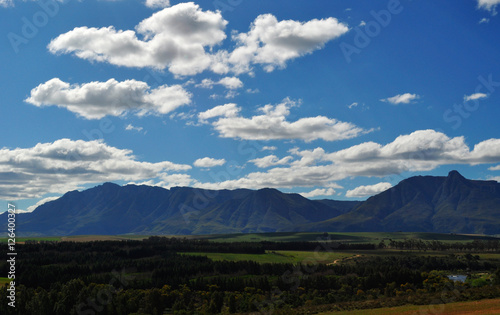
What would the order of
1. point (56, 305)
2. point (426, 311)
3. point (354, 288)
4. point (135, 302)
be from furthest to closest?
1. point (354, 288)
2. point (135, 302)
3. point (56, 305)
4. point (426, 311)

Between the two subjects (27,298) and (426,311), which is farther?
(27,298)

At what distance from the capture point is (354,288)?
621ft

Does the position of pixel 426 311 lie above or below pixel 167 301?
above

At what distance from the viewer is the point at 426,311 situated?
90875mm

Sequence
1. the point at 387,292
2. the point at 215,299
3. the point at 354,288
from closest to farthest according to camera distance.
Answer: the point at 215,299
the point at 387,292
the point at 354,288

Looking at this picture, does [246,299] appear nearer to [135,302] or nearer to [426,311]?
[135,302]

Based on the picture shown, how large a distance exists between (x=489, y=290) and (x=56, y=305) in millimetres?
121614

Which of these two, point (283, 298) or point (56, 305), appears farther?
point (283, 298)

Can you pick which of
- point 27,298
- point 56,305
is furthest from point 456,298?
point 27,298

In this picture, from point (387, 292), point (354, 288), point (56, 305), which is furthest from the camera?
point (354, 288)

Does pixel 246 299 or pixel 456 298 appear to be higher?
pixel 456 298

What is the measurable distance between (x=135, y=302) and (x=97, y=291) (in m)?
16.2

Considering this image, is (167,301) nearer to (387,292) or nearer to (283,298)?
(283,298)

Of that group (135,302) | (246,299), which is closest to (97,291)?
(135,302)
